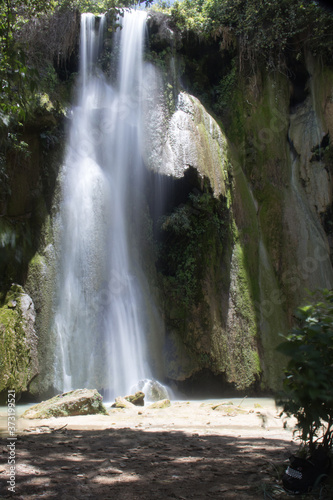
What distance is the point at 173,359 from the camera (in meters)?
9.71

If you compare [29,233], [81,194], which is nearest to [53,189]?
[81,194]

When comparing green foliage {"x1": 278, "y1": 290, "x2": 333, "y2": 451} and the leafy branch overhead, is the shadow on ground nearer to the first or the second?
green foliage {"x1": 278, "y1": 290, "x2": 333, "y2": 451}

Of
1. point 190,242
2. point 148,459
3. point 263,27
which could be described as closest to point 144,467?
point 148,459

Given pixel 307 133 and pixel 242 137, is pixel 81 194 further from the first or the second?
pixel 307 133

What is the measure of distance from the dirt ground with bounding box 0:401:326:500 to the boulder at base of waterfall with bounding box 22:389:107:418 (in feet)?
1.34

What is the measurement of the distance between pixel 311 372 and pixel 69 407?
4.56 metres

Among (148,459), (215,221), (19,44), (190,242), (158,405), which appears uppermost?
(215,221)

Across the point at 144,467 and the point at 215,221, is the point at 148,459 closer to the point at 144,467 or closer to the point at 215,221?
the point at 144,467

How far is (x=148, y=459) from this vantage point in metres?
3.28

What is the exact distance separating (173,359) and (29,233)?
4.40 m

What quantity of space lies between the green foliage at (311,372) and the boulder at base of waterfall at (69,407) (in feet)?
13.5

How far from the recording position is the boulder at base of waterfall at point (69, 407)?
580cm

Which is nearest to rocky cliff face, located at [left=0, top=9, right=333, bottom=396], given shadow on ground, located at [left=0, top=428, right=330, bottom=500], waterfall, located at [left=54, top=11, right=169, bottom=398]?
waterfall, located at [left=54, top=11, right=169, bottom=398]

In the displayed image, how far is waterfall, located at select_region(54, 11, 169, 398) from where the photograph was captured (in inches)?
353
